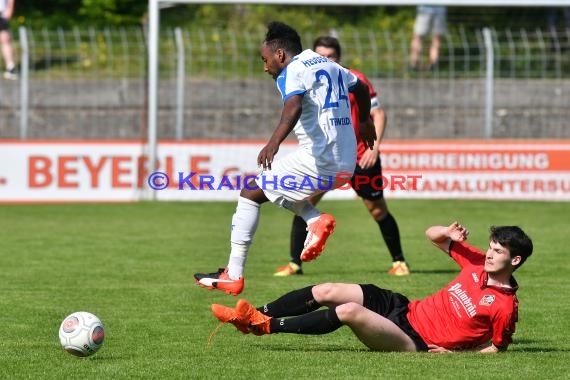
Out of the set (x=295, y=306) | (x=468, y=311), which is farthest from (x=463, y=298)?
(x=295, y=306)

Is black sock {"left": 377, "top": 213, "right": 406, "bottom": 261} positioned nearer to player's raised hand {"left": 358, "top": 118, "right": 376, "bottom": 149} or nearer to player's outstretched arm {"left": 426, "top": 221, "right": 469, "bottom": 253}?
player's raised hand {"left": 358, "top": 118, "right": 376, "bottom": 149}

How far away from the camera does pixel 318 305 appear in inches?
295

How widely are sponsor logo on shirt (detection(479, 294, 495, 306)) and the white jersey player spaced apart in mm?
1345

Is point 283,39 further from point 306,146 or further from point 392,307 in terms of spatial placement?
point 392,307

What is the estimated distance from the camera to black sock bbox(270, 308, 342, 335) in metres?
7.07

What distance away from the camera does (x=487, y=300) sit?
6.99 metres

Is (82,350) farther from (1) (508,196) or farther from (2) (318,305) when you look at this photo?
(1) (508,196)

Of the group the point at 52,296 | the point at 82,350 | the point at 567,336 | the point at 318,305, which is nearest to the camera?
the point at 82,350

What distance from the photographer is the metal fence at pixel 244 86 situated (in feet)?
67.1

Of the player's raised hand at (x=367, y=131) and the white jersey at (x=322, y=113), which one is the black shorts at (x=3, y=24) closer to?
the player's raised hand at (x=367, y=131)

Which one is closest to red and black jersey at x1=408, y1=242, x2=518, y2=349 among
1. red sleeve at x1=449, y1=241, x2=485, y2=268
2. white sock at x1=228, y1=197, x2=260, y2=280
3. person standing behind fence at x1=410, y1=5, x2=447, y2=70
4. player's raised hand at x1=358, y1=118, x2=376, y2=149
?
red sleeve at x1=449, y1=241, x2=485, y2=268

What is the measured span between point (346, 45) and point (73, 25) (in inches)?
332

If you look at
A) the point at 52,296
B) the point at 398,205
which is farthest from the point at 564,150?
the point at 52,296

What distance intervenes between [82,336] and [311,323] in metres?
1.33
